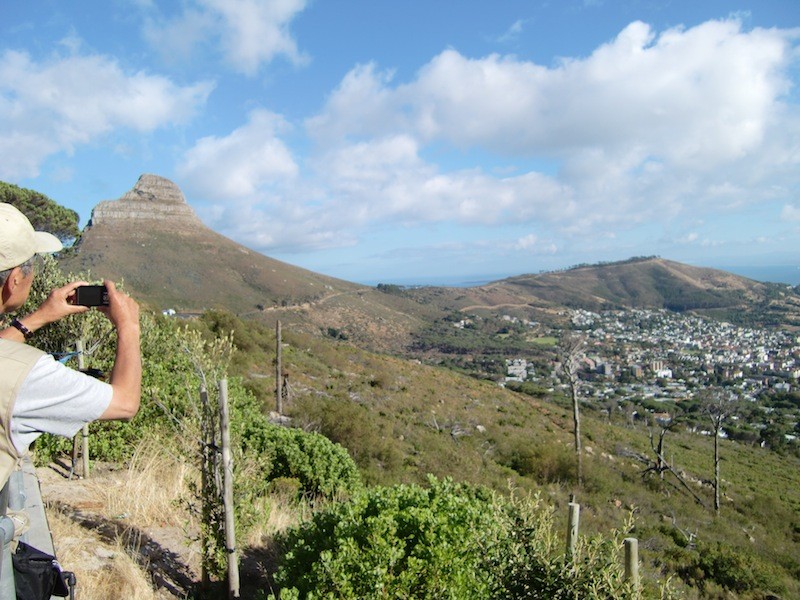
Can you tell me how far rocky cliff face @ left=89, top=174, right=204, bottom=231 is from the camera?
6512 centimetres

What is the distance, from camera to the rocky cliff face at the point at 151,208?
214ft

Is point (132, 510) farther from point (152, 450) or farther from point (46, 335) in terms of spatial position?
point (46, 335)

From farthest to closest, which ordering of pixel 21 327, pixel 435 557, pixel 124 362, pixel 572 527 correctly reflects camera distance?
pixel 572 527, pixel 435 557, pixel 21 327, pixel 124 362

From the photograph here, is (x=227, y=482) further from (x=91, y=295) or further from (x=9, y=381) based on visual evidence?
(x=9, y=381)

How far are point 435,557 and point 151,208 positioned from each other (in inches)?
2961

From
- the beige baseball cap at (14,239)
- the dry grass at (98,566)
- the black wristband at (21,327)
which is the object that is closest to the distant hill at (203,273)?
the dry grass at (98,566)

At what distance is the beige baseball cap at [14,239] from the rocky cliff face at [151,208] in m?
70.2

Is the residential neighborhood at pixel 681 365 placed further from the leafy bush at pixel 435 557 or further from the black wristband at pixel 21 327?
the black wristband at pixel 21 327

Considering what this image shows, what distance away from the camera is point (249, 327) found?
1098 inches

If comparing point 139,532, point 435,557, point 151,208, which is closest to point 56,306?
point 435,557

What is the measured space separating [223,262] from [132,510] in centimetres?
5848

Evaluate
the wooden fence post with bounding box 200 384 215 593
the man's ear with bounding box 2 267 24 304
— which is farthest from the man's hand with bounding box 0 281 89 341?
the wooden fence post with bounding box 200 384 215 593

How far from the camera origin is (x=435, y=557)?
3357mm

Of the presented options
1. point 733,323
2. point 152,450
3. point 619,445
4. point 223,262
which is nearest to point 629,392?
point 619,445
